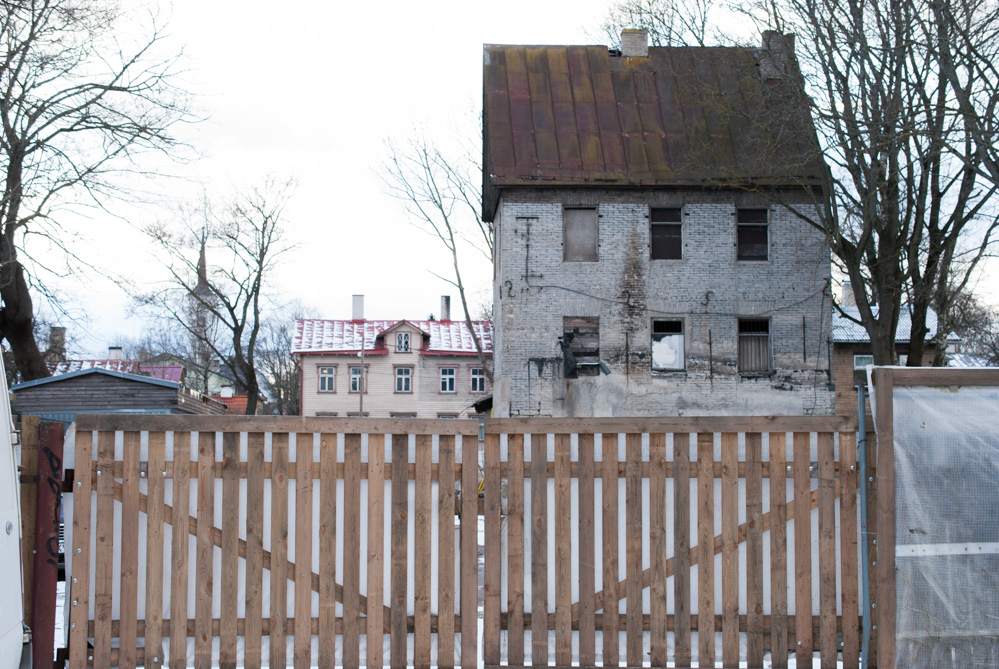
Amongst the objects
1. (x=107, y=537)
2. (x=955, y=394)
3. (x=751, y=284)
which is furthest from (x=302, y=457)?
(x=751, y=284)

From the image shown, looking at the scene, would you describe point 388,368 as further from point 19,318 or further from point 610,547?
point 610,547

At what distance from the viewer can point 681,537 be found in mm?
5918

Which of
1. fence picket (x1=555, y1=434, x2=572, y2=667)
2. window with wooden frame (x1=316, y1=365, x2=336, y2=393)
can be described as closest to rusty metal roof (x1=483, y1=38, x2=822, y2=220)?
fence picket (x1=555, y1=434, x2=572, y2=667)

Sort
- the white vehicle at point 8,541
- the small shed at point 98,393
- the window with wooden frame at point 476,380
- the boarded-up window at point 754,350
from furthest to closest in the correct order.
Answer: the window with wooden frame at point 476,380 < the small shed at point 98,393 < the boarded-up window at point 754,350 < the white vehicle at point 8,541

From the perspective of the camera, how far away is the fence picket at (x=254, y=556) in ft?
18.9

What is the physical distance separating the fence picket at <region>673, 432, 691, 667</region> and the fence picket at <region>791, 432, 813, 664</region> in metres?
0.70

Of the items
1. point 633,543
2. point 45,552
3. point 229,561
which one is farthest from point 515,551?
point 45,552

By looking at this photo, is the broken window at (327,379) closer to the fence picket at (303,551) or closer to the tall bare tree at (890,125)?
the tall bare tree at (890,125)

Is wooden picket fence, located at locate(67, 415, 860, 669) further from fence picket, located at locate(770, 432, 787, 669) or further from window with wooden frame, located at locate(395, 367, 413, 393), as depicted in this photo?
window with wooden frame, located at locate(395, 367, 413, 393)

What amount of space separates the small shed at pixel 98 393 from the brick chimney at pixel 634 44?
1840 cm

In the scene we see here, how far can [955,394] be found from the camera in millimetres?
5520

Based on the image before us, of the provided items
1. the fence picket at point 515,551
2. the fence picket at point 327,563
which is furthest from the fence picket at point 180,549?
the fence picket at point 515,551

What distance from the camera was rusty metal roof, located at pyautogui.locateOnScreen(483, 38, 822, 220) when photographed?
83.1ft

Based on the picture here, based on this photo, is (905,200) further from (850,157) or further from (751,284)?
(751,284)
